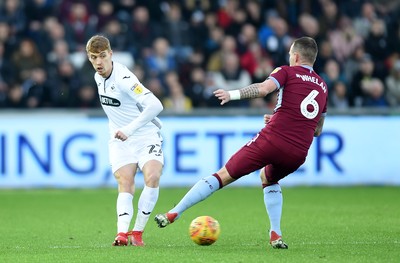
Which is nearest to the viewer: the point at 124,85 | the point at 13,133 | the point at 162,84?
the point at 124,85

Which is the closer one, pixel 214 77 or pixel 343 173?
pixel 343 173

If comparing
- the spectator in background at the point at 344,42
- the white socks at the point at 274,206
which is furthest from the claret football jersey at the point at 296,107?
the spectator in background at the point at 344,42

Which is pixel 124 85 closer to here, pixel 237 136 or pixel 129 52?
pixel 237 136

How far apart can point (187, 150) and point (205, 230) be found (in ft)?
27.0

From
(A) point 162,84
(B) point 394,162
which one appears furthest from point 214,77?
(B) point 394,162

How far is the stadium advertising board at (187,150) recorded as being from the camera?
18.1 metres

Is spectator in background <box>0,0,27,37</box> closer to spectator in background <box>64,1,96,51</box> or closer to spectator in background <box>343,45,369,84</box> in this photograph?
spectator in background <box>64,1,96,51</box>

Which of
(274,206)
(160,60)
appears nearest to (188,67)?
(160,60)

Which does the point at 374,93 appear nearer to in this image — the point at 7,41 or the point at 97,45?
the point at 7,41

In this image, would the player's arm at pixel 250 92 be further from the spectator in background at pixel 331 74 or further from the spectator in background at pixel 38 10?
the spectator in background at pixel 38 10

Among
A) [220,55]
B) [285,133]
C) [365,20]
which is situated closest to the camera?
[285,133]

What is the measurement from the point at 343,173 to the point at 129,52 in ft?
15.7

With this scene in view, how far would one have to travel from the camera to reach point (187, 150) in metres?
18.3

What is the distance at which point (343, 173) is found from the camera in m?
18.6
